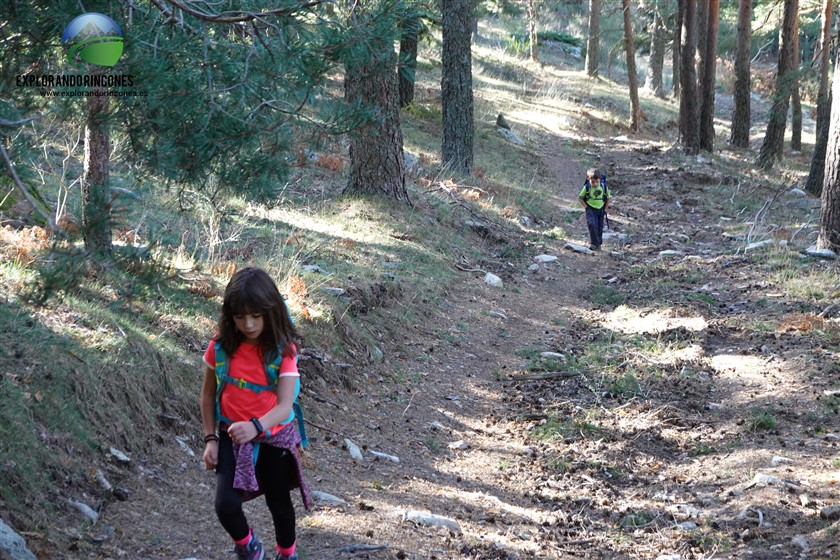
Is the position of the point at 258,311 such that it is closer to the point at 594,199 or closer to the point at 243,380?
the point at 243,380

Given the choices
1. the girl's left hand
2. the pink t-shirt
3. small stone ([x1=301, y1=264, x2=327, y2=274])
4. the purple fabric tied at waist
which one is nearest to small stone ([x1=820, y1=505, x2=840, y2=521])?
the purple fabric tied at waist

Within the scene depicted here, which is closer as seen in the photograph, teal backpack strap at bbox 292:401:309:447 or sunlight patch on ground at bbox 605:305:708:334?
teal backpack strap at bbox 292:401:309:447

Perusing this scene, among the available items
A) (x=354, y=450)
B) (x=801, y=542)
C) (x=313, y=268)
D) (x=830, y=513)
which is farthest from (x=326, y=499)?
(x=313, y=268)

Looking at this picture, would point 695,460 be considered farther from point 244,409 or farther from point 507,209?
point 507,209

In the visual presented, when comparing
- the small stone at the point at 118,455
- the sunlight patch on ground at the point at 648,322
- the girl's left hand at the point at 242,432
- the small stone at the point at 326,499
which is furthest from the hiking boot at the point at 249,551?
the sunlight patch on ground at the point at 648,322

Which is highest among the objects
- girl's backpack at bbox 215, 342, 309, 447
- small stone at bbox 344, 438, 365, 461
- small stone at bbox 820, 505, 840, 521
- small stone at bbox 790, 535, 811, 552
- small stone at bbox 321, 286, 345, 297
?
girl's backpack at bbox 215, 342, 309, 447

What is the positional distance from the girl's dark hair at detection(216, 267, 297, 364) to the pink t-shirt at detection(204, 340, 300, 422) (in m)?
0.04

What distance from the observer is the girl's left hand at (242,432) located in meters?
3.56

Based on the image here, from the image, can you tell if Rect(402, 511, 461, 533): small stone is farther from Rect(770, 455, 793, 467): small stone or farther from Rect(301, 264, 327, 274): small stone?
Rect(301, 264, 327, 274): small stone

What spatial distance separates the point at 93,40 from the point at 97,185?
0.88 m

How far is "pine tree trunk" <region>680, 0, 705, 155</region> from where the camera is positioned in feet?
77.0

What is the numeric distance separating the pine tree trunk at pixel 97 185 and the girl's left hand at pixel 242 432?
0.93 metres

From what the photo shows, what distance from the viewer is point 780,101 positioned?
2100 centimetres

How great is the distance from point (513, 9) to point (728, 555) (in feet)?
98.5
